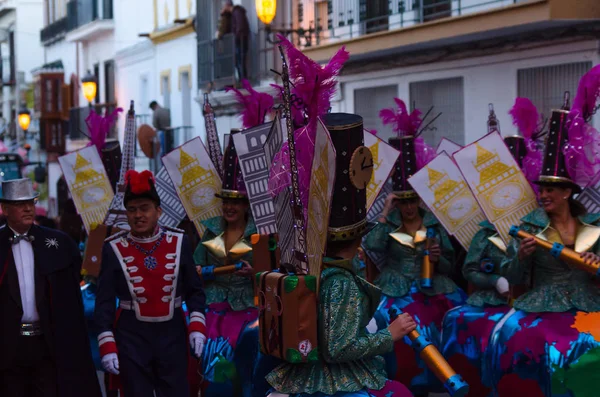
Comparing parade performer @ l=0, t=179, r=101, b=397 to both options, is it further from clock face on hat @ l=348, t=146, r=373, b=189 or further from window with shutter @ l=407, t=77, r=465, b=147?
window with shutter @ l=407, t=77, r=465, b=147

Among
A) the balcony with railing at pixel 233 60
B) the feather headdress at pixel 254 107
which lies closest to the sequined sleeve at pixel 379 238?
the feather headdress at pixel 254 107

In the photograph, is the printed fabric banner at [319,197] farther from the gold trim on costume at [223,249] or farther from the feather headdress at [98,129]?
the feather headdress at [98,129]

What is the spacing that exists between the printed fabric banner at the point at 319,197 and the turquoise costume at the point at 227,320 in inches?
143

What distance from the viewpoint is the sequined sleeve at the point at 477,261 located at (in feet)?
30.9

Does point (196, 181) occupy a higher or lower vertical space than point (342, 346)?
higher

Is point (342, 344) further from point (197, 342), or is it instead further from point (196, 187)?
point (196, 187)

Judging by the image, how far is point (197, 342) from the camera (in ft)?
25.0

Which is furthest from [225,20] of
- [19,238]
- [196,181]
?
[19,238]

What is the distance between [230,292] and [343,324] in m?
4.12

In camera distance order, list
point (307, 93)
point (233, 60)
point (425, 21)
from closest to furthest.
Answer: point (307, 93)
point (425, 21)
point (233, 60)

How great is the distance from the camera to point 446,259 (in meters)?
10.2

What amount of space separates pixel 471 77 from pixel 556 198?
8.69 m

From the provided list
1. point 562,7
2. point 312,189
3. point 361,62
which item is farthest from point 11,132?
point 312,189

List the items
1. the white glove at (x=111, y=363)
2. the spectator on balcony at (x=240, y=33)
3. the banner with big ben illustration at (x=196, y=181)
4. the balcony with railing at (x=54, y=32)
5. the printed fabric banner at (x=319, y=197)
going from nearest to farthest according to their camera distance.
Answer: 1. the printed fabric banner at (x=319, y=197)
2. the white glove at (x=111, y=363)
3. the banner with big ben illustration at (x=196, y=181)
4. the spectator on balcony at (x=240, y=33)
5. the balcony with railing at (x=54, y=32)
